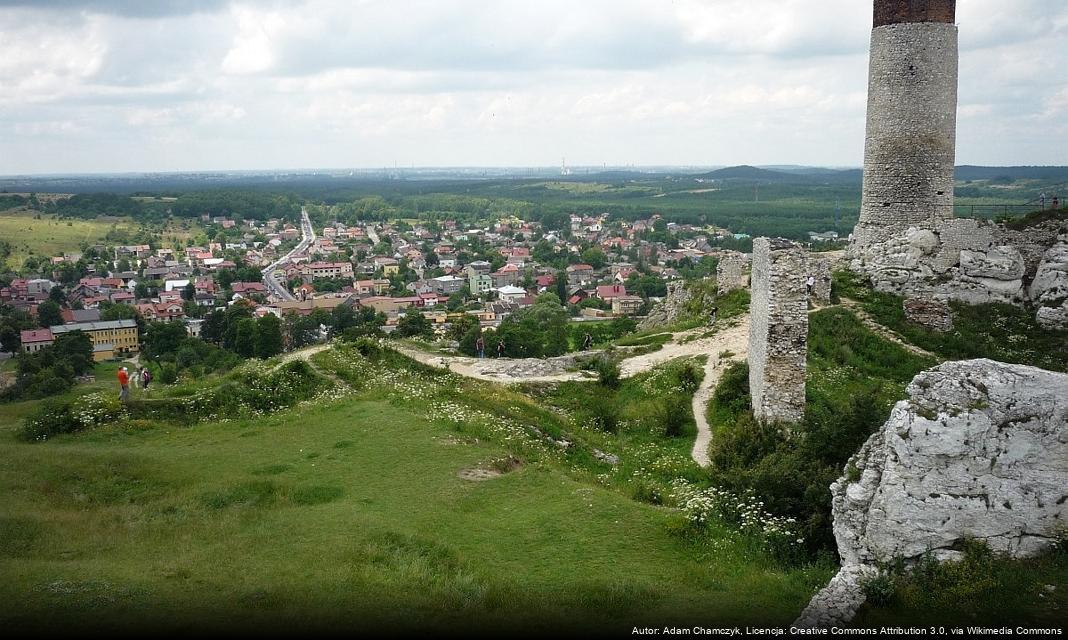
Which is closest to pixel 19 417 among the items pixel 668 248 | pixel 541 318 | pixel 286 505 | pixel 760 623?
pixel 286 505

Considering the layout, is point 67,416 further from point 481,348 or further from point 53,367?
point 481,348

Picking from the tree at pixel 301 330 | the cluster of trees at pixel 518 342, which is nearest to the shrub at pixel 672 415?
the cluster of trees at pixel 518 342

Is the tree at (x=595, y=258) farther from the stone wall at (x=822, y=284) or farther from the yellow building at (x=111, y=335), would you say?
the stone wall at (x=822, y=284)

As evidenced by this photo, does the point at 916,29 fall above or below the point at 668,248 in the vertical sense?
above

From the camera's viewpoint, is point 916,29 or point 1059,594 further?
point 916,29

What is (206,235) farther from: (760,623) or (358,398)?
(760,623)

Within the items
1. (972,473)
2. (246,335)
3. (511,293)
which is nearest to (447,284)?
(511,293)
